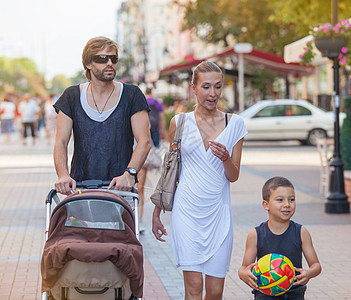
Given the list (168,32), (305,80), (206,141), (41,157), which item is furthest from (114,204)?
(168,32)

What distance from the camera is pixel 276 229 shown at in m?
4.47

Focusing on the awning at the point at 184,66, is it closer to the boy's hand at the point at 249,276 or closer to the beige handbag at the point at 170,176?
the beige handbag at the point at 170,176

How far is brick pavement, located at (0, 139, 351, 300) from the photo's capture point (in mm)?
6984

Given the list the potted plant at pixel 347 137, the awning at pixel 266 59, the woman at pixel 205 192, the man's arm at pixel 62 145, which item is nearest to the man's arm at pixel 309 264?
the woman at pixel 205 192

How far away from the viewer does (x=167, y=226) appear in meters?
10.5

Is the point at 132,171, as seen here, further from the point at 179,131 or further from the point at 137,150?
the point at 179,131

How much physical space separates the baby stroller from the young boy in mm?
617

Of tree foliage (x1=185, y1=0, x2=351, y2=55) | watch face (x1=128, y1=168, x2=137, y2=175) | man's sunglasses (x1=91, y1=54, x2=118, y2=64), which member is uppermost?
tree foliage (x1=185, y1=0, x2=351, y2=55)

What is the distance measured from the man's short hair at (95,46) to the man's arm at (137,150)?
0.44 meters

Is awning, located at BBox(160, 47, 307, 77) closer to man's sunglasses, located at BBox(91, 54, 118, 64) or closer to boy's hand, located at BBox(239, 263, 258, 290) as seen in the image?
man's sunglasses, located at BBox(91, 54, 118, 64)

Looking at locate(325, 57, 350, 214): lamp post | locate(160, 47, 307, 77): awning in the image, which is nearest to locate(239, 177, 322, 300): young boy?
locate(325, 57, 350, 214): lamp post

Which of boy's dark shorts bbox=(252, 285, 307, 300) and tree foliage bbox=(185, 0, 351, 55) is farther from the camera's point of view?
tree foliage bbox=(185, 0, 351, 55)

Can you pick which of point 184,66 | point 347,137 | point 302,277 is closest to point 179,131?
point 302,277

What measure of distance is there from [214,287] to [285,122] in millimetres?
22005
